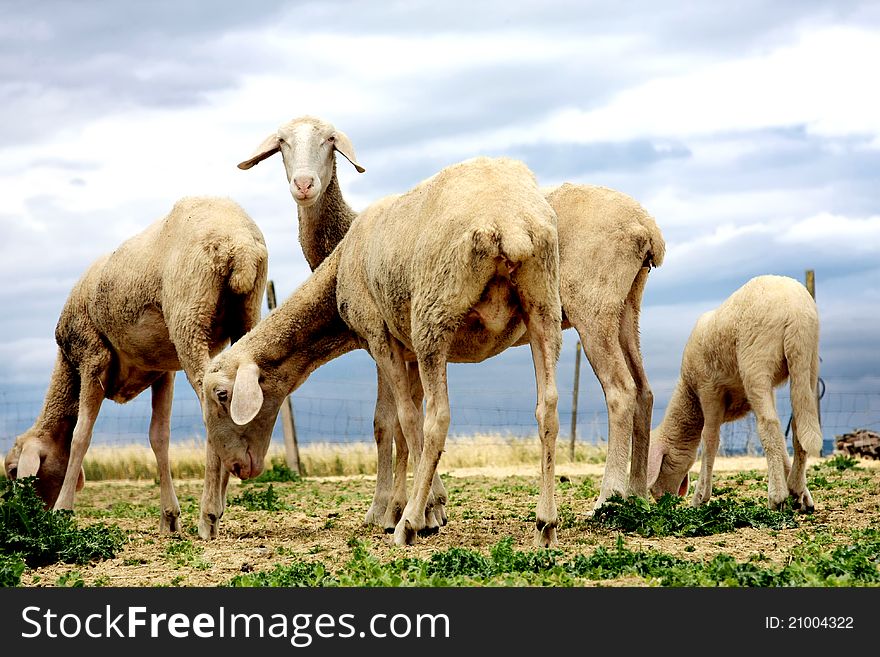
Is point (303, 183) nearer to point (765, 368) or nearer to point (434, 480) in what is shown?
point (434, 480)

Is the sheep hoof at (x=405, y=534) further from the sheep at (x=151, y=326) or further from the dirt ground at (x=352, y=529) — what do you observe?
the sheep at (x=151, y=326)

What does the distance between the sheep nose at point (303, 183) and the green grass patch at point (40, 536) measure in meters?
3.42

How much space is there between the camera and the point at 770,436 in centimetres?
946

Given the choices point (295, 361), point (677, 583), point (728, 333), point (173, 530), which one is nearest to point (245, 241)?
point (295, 361)

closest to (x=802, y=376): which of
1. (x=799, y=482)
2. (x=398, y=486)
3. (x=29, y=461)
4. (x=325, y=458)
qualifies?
(x=799, y=482)

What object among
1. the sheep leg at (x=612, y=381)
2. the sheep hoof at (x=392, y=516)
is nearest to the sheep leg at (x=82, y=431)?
the sheep hoof at (x=392, y=516)

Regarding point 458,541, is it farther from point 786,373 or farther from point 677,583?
point 786,373

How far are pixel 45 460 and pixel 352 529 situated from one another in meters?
3.84

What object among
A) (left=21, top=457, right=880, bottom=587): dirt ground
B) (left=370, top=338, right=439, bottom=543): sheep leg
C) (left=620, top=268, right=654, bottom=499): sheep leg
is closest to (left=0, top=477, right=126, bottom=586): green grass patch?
(left=21, top=457, right=880, bottom=587): dirt ground

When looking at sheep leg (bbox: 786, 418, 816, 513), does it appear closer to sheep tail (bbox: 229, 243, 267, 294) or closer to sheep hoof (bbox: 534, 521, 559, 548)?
sheep hoof (bbox: 534, 521, 559, 548)

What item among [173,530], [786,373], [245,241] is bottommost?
[173,530]

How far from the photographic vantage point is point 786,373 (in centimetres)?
981
